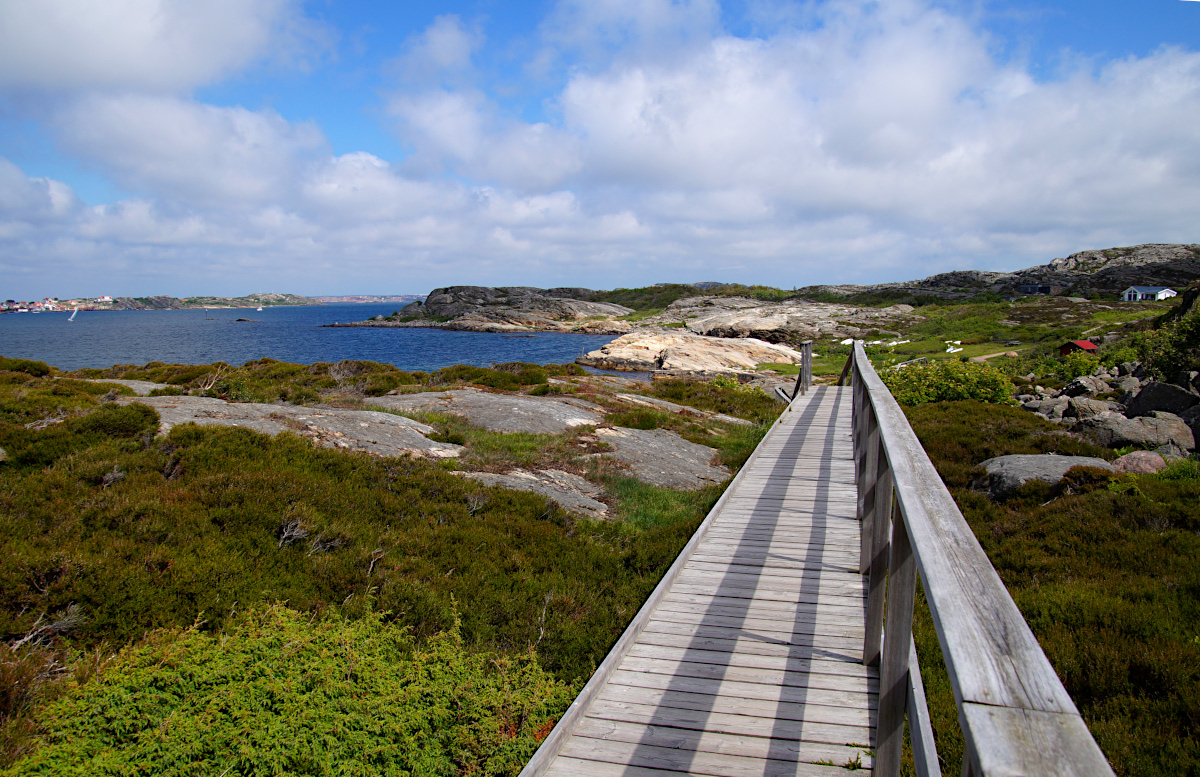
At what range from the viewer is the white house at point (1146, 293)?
290 feet

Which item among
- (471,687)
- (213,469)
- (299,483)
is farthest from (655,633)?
(213,469)

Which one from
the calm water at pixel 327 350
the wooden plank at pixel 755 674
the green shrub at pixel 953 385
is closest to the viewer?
the wooden plank at pixel 755 674

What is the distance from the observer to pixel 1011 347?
161 feet

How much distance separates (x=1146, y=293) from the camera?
90062mm

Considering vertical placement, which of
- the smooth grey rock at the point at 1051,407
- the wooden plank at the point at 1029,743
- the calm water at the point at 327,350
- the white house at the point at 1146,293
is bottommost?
the calm water at the point at 327,350

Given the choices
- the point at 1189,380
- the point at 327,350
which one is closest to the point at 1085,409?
the point at 1189,380

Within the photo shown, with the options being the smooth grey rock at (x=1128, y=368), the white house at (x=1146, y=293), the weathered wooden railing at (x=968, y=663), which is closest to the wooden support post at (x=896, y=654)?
the weathered wooden railing at (x=968, y=663)

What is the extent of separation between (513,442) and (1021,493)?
9419 mm

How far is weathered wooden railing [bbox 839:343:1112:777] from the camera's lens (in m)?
1.12

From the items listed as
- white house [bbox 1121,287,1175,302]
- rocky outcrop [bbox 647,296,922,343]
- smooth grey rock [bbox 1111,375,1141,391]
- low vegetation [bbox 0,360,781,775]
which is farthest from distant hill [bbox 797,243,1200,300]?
low vegetation [bbox 0,360,781,775]

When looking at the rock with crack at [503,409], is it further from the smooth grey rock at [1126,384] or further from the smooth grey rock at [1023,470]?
the smooth grey rock at [1126,384]

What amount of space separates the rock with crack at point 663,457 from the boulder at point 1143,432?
25.9 ft

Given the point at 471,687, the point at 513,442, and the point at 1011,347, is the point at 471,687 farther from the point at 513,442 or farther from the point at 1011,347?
the point at 1011,347

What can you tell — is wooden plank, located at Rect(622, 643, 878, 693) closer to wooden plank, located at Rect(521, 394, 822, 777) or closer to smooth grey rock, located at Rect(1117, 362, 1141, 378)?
wooden plank, located at Rect(521, 394, 822, 777)
